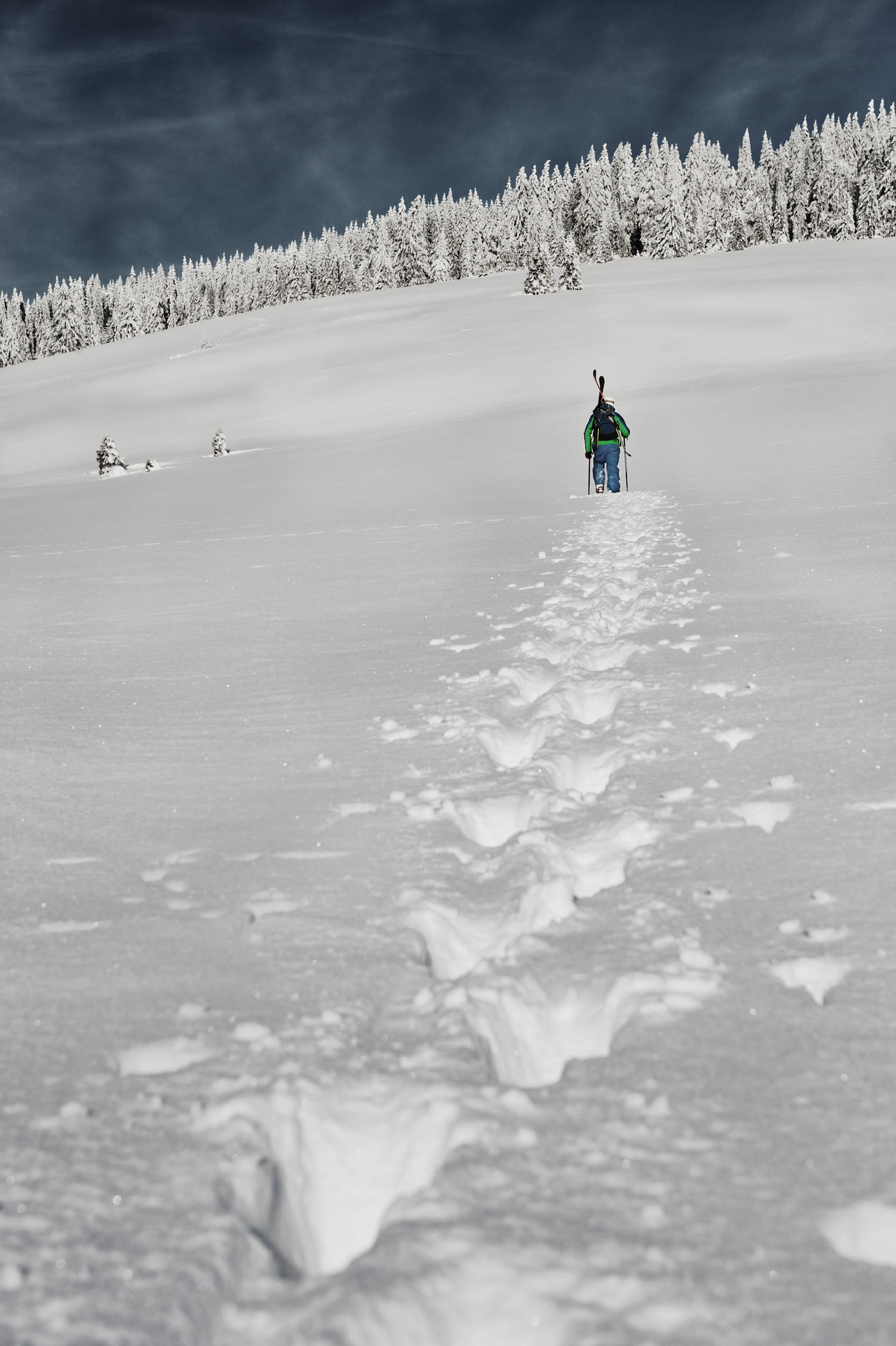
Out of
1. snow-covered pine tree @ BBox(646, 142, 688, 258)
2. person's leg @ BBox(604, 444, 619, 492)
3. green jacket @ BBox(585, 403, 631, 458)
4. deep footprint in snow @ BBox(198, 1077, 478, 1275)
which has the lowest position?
deep footprint in snow @ BBox(198, 1077, 478, 1275)

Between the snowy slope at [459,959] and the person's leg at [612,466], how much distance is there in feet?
18.4

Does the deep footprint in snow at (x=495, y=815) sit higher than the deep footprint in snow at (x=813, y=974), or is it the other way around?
the deep footprint in snow at (x=495, y=815)

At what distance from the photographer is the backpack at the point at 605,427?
12406 millimetres

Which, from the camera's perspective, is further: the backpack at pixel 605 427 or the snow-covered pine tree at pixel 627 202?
the snow-covered pine tree at pixel 627 202

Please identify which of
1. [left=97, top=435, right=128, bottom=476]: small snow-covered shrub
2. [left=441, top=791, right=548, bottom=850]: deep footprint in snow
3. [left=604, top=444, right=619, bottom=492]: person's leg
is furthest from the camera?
[left=97, top=435, right=128, bottom=476]: small snow-covered shrub

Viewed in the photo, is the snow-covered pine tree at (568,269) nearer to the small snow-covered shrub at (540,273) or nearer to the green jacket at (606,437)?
the small snow-covered shrub at (540,273)

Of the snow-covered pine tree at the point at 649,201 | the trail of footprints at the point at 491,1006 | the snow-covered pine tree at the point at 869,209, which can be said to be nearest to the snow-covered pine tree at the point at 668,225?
the snow-covered pine tree at the point at 649,201

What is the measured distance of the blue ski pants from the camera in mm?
A: 12383

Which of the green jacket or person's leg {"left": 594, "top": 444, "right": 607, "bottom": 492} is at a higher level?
the green jacket

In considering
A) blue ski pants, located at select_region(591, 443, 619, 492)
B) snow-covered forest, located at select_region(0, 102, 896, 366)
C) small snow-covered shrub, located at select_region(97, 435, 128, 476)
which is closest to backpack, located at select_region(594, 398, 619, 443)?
blue ski pants, located at select_region(591, 443, 619, 492)

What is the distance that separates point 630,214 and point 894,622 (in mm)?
112577

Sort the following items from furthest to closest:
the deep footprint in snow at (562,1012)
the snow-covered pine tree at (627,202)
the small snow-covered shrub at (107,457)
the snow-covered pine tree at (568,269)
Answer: the snow-covered pine tree at (627,202) < the snow-covered pine tree at (568,269) < the small snow-covered shrub at (107,457) < the deep footprint in snow at (562,1012)

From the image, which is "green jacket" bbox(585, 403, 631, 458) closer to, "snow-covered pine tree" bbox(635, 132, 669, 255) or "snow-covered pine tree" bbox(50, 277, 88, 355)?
"snow-covered pine tree" bbox(635, 132, 669, 255)

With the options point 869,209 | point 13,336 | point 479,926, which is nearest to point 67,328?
point 13,336
